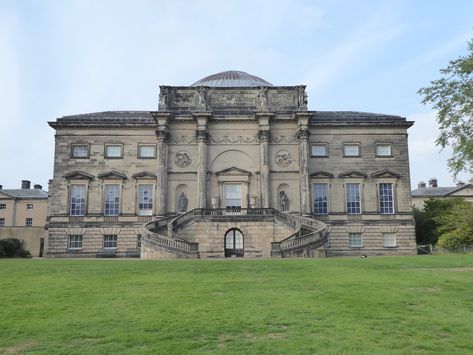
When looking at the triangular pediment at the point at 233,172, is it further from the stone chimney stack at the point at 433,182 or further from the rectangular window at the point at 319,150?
the stone chimney stack at the point at 433,182

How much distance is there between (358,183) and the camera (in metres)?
44.2

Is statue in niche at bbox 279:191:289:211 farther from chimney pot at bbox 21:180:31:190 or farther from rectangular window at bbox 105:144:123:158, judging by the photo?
chimney pot at bbox 21:180:31:190

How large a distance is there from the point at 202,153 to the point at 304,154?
8968 mm

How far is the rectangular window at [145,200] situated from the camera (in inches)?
1713

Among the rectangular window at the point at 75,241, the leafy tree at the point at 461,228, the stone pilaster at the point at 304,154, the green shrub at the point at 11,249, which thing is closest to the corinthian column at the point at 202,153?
the stone pilaster at the point at 304,154

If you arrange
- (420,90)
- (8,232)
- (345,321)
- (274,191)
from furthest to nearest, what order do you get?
1. (8,232)
2. (274,191)
3. (420,90)
4. (345,321)

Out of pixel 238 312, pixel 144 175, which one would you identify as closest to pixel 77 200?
pixel 144 175

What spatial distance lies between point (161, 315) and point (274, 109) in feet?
114

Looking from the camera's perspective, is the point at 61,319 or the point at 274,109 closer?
the point at 61,319

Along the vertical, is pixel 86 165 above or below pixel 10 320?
above

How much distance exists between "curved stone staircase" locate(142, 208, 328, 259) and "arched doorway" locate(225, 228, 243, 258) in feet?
4.44

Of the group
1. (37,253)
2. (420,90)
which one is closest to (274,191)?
(420,90)

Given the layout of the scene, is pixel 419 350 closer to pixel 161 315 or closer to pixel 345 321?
pixel 345 321

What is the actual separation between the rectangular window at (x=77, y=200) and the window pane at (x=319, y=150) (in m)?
21.1
